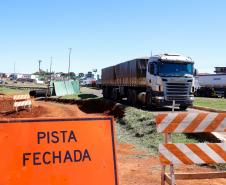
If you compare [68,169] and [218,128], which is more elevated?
[218,128]

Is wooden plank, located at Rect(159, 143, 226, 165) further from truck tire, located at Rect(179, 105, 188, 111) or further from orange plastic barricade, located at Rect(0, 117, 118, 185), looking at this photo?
truck tire, located at Rect(179, 105, 188, 111)

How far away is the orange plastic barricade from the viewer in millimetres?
5852

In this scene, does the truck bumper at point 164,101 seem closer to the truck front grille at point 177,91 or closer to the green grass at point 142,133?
the truck front grille at point 177,91

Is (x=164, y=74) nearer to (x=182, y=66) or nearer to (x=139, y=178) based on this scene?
(x=182, y=66)

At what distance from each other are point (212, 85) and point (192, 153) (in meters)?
52.4

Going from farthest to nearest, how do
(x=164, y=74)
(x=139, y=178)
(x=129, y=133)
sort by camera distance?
(x=164, y=74) → (x=129, y=133) → (x=139, y=178)

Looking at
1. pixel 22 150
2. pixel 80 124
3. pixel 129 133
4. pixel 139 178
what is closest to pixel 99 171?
pixel 80 124

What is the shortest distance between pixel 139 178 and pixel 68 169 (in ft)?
14.0

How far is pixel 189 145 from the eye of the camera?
6.86m

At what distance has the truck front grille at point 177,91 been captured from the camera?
28.0 meters

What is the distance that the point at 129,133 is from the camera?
20.4 m

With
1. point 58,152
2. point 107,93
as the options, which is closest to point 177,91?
point 107,93

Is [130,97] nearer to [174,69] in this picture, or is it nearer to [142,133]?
[174,69]

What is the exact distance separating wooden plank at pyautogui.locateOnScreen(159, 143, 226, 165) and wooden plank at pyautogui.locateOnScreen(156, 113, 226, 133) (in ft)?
0.80
